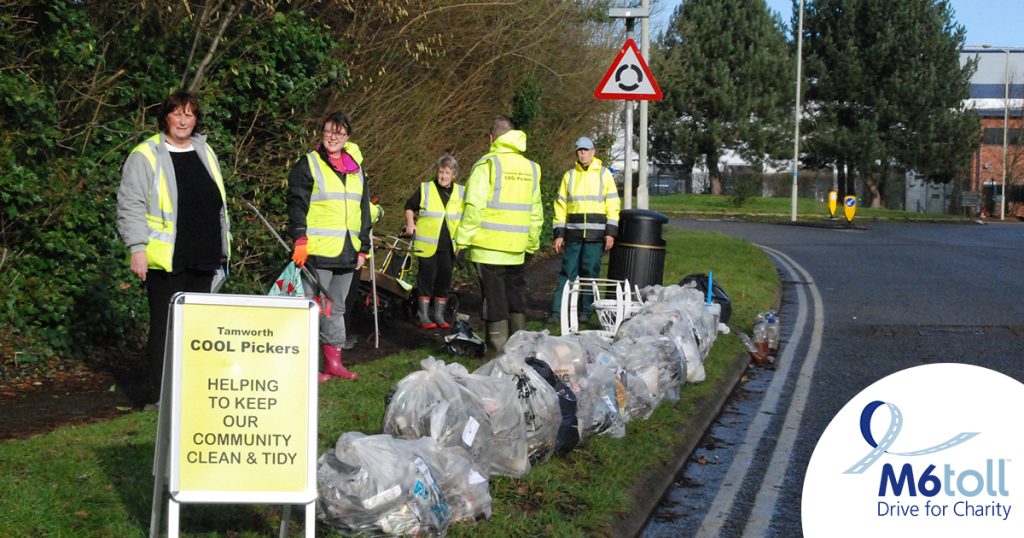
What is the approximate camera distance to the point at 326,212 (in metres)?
8.76

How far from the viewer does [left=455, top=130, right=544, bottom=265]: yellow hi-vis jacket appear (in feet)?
31.1

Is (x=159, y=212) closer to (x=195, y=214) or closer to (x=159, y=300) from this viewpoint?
(x=195, y=214)

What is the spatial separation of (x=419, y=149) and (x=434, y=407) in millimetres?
9696

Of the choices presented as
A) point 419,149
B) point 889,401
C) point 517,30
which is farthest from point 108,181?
point 517,30

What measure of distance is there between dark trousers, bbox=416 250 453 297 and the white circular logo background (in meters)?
8.97

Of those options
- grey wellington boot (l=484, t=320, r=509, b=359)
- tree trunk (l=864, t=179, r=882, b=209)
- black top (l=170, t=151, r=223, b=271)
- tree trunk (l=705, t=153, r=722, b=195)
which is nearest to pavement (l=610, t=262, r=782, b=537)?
grey wellington boot (l=484, t=320, r=509, b=359)

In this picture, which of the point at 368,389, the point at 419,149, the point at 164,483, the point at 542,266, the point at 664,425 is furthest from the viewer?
the point at 542,266

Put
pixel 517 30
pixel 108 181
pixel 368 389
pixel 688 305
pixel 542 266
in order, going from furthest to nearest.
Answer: pixel 542 266 → pixel 517 30 → pixel 688 305 → pixel 108 181 → pixel 368 389

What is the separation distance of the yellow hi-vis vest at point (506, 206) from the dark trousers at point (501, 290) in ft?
0.69

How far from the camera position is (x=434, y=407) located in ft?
19.7

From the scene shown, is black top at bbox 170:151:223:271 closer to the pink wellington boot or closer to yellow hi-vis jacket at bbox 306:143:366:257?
yellow hi-vis jacket at bbox 306:143:366:257

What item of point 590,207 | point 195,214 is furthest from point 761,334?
point 195,214

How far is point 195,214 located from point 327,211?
51.4 inches

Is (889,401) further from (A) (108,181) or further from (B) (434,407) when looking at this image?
(A) (108,181)
